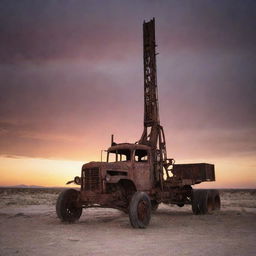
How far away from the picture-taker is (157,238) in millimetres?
9422

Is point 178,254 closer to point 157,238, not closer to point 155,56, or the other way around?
point 157,238

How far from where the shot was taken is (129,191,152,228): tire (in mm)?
11305

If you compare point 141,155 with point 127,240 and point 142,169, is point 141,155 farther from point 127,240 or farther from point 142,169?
point 127,240

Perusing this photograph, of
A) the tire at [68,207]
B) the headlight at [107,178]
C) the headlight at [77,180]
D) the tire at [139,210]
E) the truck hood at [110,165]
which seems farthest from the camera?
the tire at [68,207]

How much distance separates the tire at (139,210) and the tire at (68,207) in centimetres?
309

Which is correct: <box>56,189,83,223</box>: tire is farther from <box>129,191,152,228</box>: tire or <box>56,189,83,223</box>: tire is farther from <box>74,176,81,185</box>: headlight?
<box>129,191,152,228</box>: tire

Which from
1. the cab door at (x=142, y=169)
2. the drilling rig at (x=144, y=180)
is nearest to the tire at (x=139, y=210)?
the drilling rig at (x=144, y=180)

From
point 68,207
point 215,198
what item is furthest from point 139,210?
point 215,198

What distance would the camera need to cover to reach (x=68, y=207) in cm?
1347

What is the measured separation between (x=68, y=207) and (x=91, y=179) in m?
1.86

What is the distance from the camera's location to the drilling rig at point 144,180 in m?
12.2

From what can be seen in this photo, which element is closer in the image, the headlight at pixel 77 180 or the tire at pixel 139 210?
the tire at pixel 139 210

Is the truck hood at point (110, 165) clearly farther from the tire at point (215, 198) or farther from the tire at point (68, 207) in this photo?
the tire at point (215, 198)

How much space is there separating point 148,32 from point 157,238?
12021mm
